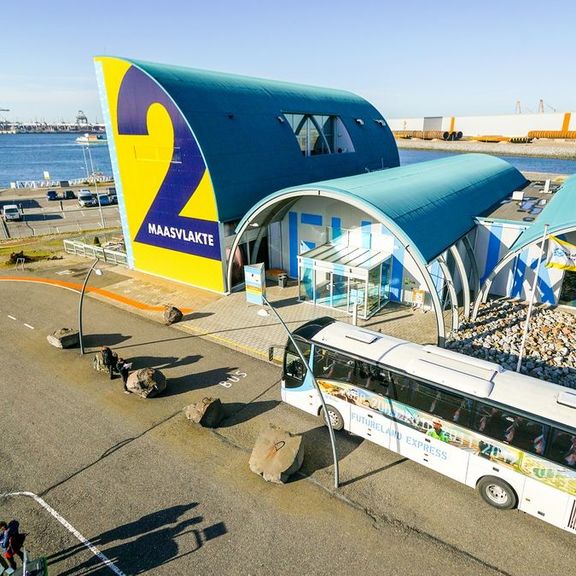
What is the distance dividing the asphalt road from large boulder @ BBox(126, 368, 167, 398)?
15.0 inches

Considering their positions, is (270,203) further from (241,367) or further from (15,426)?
(15,426)

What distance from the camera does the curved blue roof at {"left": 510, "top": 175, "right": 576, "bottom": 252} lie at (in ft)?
56.4

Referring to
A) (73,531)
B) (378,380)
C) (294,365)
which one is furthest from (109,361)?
(378,380)

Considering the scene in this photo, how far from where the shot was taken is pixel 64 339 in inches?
758

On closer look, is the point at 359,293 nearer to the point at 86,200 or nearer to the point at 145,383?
the point at 145,383

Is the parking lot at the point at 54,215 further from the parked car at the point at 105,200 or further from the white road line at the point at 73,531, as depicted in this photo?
the white road line at the point at 73,531

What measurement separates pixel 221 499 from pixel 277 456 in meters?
1.86

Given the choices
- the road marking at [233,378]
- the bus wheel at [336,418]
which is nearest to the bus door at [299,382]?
the bus wheel at [336,418]

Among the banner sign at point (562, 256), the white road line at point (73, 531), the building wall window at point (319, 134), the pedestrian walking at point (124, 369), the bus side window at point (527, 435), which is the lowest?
the white road line at point (73, 531)

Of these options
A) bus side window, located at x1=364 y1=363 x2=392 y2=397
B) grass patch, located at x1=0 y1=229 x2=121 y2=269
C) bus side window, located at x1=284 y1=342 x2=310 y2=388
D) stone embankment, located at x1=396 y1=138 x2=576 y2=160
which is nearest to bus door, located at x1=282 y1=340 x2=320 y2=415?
bus side window, located at x1=284 y1=342 x2=310 y2=388

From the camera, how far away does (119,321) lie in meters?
22.4

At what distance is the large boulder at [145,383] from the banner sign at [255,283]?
27.4 feet

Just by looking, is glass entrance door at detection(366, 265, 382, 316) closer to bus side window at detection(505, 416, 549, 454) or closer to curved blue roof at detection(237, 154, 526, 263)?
curved blue roof at detection(237, 154, 526, 263)

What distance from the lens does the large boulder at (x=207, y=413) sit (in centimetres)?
1375
